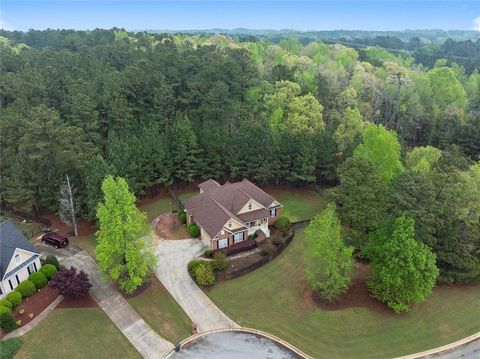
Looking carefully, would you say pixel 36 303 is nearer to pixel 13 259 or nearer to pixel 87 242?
pixel 13 259

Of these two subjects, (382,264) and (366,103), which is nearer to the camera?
(382,264)

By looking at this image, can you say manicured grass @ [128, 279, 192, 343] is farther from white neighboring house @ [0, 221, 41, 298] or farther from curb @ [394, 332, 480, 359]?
curb @ [394, 332, 480, 359]

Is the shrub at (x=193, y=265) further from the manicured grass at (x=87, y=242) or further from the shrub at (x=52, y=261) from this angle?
the shrub at (x=52, y=261)

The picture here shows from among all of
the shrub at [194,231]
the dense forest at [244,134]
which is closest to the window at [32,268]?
the dense forest at [244,134]

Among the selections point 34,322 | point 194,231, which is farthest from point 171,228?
point 34,322

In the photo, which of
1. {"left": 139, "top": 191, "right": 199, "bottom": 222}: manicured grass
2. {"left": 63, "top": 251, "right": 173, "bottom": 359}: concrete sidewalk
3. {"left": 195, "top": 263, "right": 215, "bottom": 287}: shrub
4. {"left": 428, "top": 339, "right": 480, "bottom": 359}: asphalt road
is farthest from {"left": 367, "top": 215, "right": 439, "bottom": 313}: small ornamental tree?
{"left": 139, "top": 191, "right": 199, "bottom": 222}: manicured grass

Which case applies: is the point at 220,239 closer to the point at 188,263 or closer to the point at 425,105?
the point at 188,263

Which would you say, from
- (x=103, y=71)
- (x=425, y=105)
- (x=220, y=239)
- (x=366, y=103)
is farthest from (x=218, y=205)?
(x=425, y=105)
